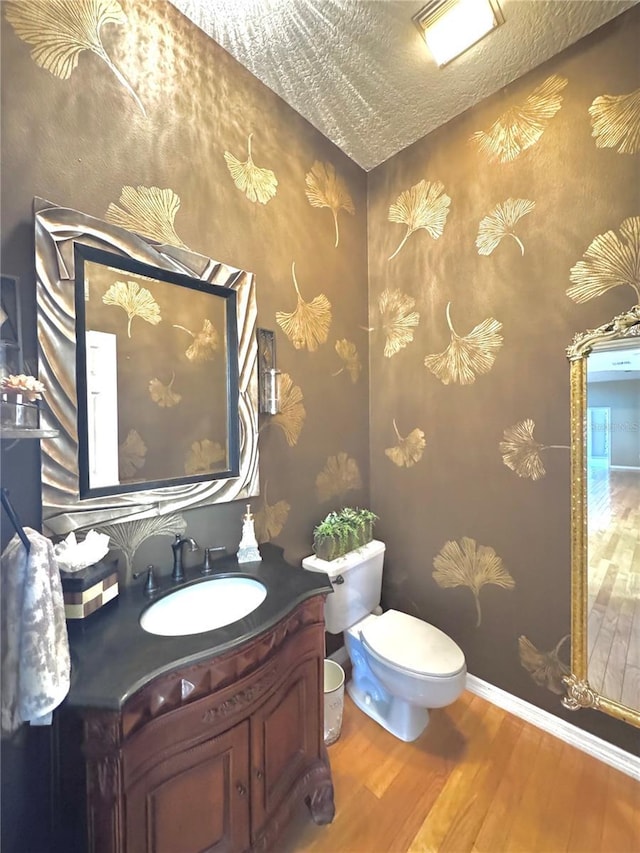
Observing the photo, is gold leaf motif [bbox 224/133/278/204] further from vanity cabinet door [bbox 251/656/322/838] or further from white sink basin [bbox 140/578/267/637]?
vanity cabinet door [bbox 251/656/322/838]

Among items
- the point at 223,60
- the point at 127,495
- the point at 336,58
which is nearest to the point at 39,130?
the point at 223,60

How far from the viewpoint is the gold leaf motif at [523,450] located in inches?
59.8

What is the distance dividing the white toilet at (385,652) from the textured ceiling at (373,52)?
227cm

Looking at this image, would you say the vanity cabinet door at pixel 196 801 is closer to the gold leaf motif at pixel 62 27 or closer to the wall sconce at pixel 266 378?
the wall sconce at pixel 266 378

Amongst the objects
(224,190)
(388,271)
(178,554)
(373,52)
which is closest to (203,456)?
(178,554)

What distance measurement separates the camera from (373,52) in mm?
1441

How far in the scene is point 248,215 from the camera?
1.49 meters

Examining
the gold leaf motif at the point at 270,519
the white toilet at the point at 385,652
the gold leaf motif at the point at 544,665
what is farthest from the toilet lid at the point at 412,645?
the gold leaf motif at the point at 270,519

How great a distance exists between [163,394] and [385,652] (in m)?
1.41

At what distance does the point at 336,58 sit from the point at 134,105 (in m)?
0.92

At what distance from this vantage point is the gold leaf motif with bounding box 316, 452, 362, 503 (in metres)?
1.82

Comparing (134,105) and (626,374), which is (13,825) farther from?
(626,374)

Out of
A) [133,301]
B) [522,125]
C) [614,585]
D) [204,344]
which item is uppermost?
[522,125]

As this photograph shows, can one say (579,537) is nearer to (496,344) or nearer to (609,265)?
(496,344)
